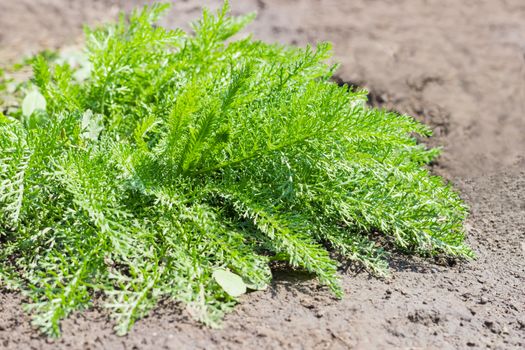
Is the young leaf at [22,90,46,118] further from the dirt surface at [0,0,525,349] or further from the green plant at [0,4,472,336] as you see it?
the dirt surface at [0,0,525,349]

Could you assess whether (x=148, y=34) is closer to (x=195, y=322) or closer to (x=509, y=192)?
(x=195, y=322)

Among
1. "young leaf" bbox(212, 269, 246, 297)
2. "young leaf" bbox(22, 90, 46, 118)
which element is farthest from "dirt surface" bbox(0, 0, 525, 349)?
"young leaf" bbox(22, 90, 46, 118)

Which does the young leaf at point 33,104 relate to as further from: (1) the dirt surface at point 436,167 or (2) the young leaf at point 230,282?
(2) the young leaf at point 230,282

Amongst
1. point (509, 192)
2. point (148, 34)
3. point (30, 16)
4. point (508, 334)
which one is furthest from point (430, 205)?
point (30, 16)

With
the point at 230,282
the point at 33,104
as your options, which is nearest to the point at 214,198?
the point at 230,282

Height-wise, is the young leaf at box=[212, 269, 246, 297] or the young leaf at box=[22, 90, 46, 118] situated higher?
the young leaf at box=[22, 90, 46, 118]

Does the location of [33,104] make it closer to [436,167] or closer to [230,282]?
[230,282]
